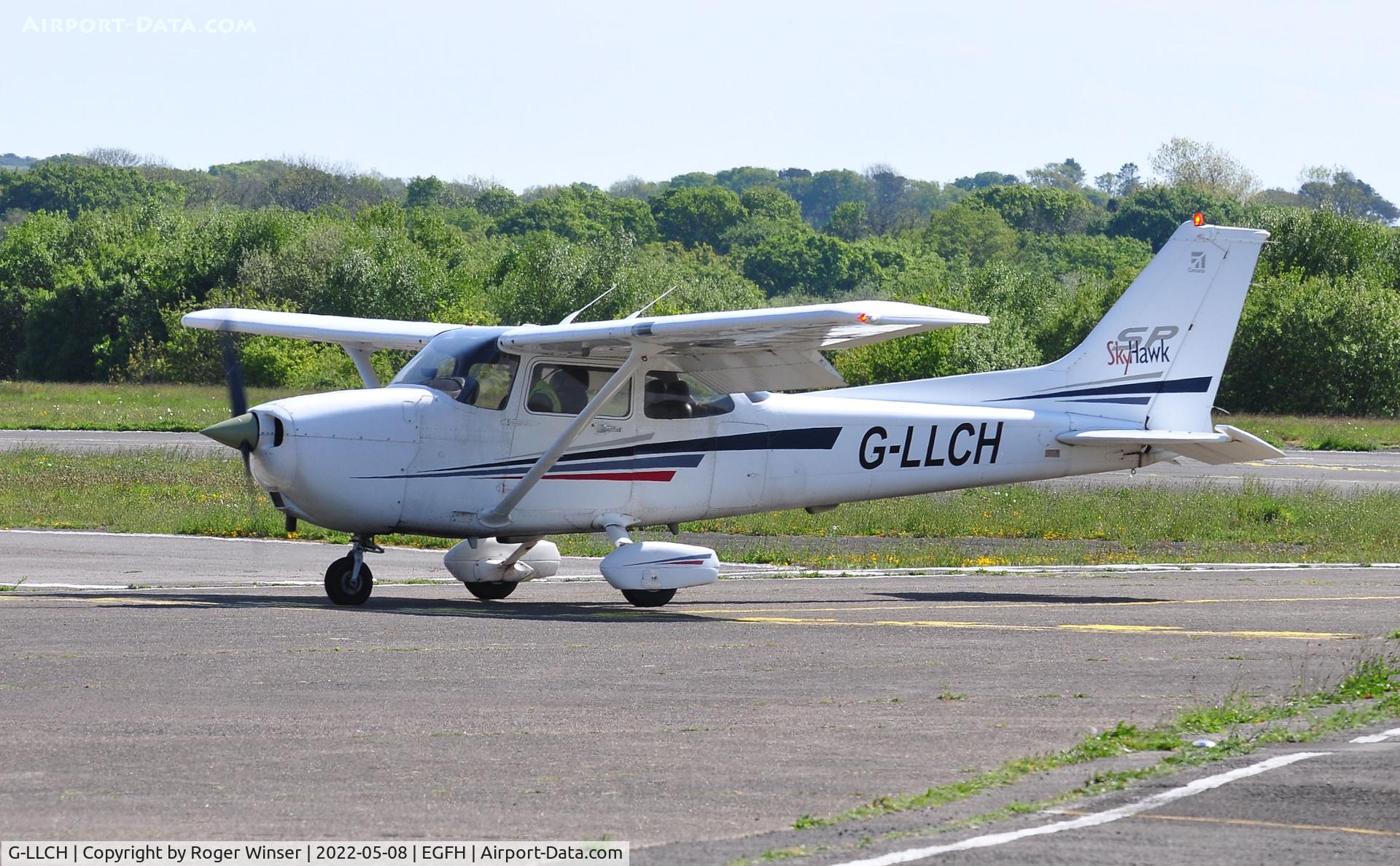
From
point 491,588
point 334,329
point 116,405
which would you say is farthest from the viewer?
point 116,405

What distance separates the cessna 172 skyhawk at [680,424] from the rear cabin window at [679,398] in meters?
0.02

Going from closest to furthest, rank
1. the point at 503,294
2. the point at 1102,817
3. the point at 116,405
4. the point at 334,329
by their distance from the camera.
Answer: the point at 1102,817 → the point at 334,329 → the point at 116,405 → the point at 503,294

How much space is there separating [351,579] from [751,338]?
13.4ft

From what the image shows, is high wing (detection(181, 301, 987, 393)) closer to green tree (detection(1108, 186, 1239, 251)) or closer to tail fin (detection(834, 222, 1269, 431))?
tail fin (detection(834, 222, 1269, 431))

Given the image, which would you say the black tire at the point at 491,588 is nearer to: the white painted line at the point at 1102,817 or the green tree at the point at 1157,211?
the white painted line at the point at 1102,817

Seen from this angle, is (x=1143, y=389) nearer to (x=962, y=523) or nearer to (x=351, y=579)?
(x=962, y=523)

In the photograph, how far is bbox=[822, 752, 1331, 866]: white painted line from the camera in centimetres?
574

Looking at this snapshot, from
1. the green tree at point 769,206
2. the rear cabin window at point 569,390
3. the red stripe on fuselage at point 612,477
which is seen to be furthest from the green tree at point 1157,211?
the rear cabin window at point 569,390

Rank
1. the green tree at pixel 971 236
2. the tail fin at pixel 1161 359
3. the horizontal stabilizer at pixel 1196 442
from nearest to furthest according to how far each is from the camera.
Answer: the horizontal stabilizer at pixel 1196 442 < the tail fin at pixel 1161 359 < the green tree at pixel 971 236

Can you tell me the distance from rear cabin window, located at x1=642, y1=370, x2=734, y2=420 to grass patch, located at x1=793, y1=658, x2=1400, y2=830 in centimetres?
706

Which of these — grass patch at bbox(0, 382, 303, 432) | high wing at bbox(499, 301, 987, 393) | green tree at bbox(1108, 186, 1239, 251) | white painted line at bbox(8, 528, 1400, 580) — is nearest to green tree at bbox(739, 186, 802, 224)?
green tree at bbox(1108, 186, 1239, 251)

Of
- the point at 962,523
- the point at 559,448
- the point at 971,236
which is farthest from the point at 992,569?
the point at 971,236

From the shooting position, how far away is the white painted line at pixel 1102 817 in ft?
18.8

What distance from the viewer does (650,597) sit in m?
14.9
